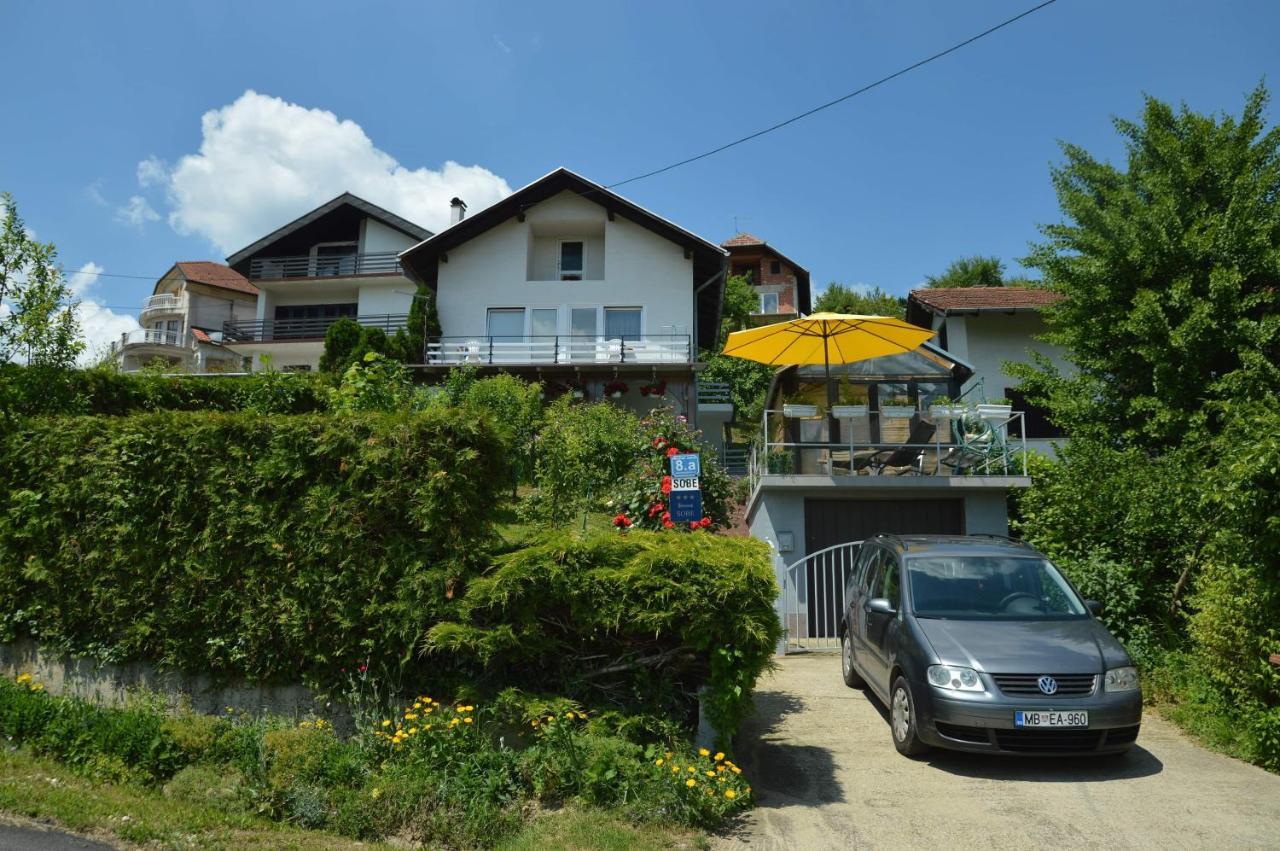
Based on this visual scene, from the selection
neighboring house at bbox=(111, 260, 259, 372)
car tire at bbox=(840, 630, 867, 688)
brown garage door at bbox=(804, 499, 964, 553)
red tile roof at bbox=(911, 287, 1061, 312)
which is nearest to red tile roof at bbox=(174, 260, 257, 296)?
neighboring house at bbox=(111, 260, 259, 372)

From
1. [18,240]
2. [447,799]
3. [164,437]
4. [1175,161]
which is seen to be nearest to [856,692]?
[447,799]

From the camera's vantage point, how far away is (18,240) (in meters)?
8.91

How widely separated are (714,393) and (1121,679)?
27788 mm

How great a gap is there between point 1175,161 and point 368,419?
14.7 meters

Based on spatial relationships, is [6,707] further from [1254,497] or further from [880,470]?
[880,470]

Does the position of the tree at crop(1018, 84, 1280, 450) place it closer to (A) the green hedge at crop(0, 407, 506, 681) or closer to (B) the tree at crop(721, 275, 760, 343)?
(A) the green hedge at crop(0, 407, 506, 681)

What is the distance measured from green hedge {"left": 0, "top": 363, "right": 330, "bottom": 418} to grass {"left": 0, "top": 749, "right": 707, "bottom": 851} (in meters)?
3.33

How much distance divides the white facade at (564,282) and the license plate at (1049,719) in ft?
70.9

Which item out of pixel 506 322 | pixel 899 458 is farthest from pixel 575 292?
pixel 899 458

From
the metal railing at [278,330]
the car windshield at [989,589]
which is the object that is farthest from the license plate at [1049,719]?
the metal railing at [278,330]

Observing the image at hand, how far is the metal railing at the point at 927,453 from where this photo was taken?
1396 centimetres

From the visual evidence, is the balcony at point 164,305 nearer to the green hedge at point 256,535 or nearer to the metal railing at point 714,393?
the metal railing at point 714,393

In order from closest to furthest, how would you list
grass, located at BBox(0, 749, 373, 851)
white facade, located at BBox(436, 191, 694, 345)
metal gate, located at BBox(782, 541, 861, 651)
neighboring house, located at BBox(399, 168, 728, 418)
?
1. grass, located at BBox(0, 749, 373, 851)
2. metal gate, located at BBox(782, 541, 861, 651)
3. neighboring house, located at BBox(399, 168, 728, 418)
4. white facade, located at BBox(436, 191, 694, 345)

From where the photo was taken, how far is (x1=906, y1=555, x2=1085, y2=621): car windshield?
278 inches
